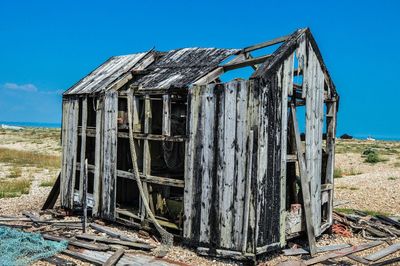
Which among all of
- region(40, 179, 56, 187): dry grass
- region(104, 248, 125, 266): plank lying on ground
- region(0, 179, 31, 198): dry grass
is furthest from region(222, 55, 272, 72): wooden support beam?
region(40, 179, 56, 187): dry grass

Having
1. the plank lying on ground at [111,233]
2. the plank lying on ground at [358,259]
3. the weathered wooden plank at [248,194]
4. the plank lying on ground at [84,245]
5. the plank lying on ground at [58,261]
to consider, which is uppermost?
the weathered wooden plank at [248,194]

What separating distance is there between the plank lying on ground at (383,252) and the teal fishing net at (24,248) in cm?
671

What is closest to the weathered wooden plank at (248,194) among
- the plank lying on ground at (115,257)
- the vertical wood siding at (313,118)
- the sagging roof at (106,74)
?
the vertical wood siding at (313,118)

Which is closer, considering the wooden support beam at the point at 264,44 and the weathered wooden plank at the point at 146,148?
the wooden support beam at the point at 264,44

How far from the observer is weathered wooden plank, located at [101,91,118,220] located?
11.6 meters

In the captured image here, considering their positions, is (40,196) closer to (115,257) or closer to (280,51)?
(115,257)

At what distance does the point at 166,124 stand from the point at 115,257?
10.4ft

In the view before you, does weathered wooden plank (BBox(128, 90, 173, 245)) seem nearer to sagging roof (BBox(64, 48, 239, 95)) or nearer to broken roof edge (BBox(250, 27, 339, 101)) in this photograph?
sagging roof (BBox(64, 48, 239, 95))

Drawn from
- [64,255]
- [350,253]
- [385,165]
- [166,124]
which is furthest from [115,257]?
[385,165]

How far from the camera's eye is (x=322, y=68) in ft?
35.9

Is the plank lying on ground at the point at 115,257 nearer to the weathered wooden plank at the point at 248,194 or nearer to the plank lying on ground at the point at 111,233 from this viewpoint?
the plank lying on ground at the point at 111,233

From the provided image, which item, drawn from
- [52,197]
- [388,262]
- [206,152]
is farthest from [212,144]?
[52,197]

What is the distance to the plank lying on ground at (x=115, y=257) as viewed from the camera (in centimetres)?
847

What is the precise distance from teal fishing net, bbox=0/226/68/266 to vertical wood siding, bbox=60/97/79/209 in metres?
3.38
